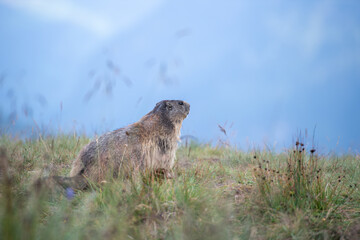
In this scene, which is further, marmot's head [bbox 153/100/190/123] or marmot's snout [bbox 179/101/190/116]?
marmot's snout [bbox 179/101/190/116]

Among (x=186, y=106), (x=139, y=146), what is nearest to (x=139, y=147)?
(x=139, y=146)

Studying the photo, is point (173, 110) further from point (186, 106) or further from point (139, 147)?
point (139, 147)

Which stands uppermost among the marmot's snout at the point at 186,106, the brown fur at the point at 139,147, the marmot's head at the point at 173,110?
the marmot's snout at the point at 186,106

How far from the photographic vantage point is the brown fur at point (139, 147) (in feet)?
15.2

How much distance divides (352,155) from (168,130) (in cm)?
558

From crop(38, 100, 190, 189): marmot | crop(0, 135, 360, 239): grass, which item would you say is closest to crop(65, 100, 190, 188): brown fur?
crop(38, 100, 190, 189): marmot

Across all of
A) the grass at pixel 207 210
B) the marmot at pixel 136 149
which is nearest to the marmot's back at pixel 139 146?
the marmot at pixel 136 149

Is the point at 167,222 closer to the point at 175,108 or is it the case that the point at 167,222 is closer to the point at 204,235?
the point at 204,235

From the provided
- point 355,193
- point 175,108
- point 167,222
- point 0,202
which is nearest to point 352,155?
point 355,193

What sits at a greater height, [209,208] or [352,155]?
[352,155]

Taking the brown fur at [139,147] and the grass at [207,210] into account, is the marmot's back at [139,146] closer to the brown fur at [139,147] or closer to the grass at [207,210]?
the brown fur at [139,147]

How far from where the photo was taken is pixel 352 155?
8.08 m

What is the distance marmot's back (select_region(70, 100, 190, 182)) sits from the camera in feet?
15.2

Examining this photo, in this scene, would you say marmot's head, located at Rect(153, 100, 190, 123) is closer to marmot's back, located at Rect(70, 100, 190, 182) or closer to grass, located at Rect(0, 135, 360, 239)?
marmot's back, located at Rect(70, 100, 190, 182)
